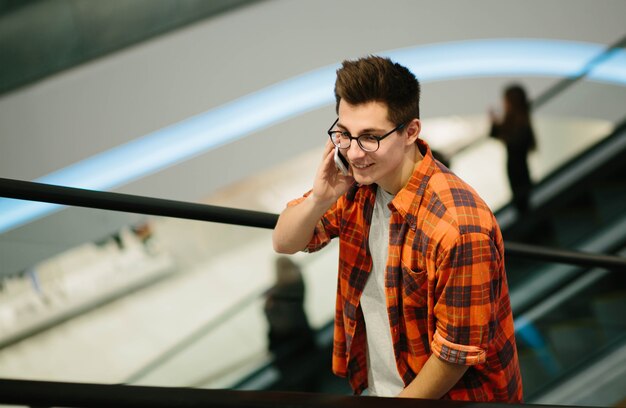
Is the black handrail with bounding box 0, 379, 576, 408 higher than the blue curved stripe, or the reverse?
the black handrail with bounding box 0, 379, 576, 408

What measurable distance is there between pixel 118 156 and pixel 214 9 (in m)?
1.44

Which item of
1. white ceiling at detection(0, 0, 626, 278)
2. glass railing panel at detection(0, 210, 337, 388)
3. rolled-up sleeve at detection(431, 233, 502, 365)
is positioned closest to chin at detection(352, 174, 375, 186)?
rolled-up sleeve at detection(431, 233, 502, 365)

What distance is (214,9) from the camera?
537 cm

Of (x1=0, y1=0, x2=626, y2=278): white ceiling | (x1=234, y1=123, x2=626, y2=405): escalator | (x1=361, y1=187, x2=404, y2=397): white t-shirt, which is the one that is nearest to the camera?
(x1=361, y1=187, x2=404, y2=397): white t-shirt

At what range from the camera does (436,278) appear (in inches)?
55.1

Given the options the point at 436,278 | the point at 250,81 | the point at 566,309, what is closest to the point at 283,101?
the point at 250,81

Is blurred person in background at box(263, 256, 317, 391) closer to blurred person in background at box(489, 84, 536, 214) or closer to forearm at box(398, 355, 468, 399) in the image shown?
blurred person in background at box(489, 84, 536, 214)

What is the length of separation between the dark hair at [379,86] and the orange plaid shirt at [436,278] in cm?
14

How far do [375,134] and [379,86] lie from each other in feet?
0.34

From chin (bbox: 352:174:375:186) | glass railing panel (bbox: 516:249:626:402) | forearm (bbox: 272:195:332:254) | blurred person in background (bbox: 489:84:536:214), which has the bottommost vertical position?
glass railing panel (bbox: 516:249:626:402)

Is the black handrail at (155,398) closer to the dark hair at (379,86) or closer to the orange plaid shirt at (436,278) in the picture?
the orange plaid shirt at (436,278)

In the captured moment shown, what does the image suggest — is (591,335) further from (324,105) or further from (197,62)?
(197,62)

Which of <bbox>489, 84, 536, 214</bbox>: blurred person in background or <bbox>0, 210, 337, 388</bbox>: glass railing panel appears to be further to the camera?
<bbox>489, 84, 536, 214</bbox>: blurred person in background

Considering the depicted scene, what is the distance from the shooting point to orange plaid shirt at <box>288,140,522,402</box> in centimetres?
135
